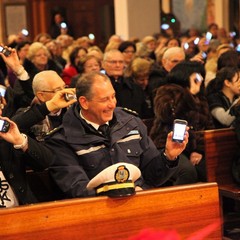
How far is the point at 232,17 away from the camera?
1877cm

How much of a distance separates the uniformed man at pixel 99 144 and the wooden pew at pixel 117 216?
1.55ft

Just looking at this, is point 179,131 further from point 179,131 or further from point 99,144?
point 99,144

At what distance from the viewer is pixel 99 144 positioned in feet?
16.1

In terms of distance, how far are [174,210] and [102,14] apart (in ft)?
61.5

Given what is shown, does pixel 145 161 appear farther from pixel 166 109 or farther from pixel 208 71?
pixel 208 71

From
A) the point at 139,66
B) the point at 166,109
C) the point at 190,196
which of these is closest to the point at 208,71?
the point at 139,66

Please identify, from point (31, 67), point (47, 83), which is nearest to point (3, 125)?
point (47, 83)

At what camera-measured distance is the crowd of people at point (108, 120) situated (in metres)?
4.73

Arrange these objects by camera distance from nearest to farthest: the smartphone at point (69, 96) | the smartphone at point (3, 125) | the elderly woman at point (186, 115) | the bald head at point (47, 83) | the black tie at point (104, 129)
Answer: the smartphone at point (3, 125) < the black tie at point (104, 129) < the smartphone at point (69, 96) < the bald head at point (47, 83) < the elderly woman at point (186, 115)

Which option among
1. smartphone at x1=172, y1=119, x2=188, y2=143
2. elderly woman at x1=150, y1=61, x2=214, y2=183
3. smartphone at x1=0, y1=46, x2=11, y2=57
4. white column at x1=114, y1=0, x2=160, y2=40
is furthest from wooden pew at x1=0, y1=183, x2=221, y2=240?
white column at x1=114, y1=0, x2=160, y2=40

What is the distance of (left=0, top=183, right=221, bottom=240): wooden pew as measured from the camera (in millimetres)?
4039

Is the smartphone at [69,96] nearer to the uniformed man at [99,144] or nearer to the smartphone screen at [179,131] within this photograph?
the uniformed man at [99,144]

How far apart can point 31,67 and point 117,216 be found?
18.1ft

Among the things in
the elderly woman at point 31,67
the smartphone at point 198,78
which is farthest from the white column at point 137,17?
the smartphone at point 198,78
